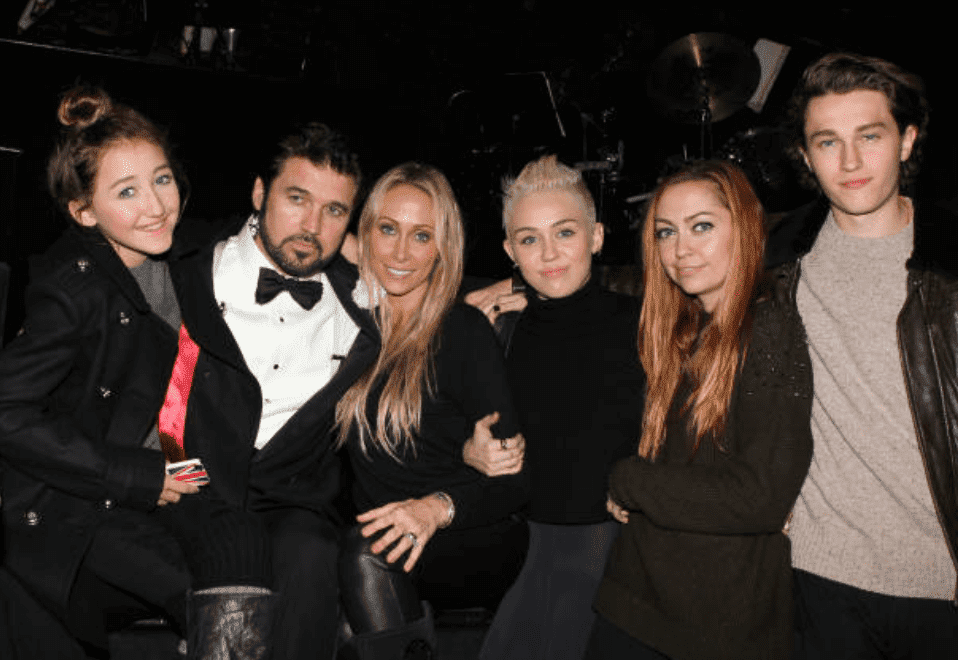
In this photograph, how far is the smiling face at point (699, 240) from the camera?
215 centimetres

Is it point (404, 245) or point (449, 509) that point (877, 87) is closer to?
point (404, 245)

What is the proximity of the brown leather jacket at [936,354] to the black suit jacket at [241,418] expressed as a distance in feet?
5.42

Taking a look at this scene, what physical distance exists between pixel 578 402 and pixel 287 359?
1033 millimetres

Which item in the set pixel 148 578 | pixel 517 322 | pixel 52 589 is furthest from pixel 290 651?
pixel 517 322

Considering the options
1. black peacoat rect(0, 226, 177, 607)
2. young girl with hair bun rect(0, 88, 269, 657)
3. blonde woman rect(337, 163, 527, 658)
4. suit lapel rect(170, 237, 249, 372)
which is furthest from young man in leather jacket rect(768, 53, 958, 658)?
black peacoat rect(0, 226, 177, 607)

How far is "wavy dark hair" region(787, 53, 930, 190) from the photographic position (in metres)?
2.09

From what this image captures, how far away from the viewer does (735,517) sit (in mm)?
1820

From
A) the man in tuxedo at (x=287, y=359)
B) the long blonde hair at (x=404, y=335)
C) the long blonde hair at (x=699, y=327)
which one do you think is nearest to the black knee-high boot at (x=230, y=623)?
the man in tuxedo at (x=287, y=359)

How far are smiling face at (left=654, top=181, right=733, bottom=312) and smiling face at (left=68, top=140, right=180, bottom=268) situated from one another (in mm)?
1700

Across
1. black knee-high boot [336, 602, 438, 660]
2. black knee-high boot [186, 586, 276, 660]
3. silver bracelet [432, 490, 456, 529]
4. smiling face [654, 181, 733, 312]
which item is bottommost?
black knee-high boot [336, 602, 438, 660]

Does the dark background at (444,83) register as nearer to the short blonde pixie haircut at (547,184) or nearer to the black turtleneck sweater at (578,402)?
the short blonde pixie haircut at (547,184)

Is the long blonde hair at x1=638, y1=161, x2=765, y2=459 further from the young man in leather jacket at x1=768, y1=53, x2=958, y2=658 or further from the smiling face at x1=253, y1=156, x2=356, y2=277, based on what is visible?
the smiling face at x1=253, y1=156, x2=356, y2=277

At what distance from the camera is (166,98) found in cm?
431

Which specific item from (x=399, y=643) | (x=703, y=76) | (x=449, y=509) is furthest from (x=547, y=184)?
A: (x=703, y=76)
